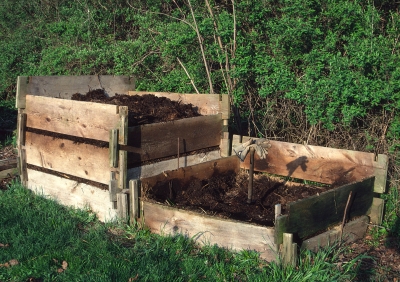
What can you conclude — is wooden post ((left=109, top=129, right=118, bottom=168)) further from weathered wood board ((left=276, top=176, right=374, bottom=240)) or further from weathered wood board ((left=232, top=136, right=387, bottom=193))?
weathered wood board ((left=276, top=176, right=374, bottom=240))

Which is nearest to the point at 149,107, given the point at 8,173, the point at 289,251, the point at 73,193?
the point at 73,193

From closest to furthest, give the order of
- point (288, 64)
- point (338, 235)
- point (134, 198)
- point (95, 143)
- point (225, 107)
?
point (338, 235) < point (134, 198) < point (95, 143) < point (225, 107) < point (288, 64)

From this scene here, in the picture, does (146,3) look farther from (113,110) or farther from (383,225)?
(383,225)

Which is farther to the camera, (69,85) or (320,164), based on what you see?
(69,85)

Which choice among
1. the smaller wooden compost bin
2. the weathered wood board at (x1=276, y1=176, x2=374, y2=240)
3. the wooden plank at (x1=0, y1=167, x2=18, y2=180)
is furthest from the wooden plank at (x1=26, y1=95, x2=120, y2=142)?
the weathered wood board at (x1=276, y1=176, x2=374, y2=240)

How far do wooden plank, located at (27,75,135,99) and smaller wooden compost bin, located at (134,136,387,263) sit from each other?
2280 mm

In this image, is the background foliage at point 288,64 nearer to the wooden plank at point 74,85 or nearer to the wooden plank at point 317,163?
the wooden plank at point 317,163

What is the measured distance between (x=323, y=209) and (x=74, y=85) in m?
4.12

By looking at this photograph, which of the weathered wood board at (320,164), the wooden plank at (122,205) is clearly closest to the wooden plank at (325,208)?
the weathered wood board at (320,164)

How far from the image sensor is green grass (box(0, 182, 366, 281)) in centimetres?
434

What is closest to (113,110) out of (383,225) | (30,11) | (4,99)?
(383,225)

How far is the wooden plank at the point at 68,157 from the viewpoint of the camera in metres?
5.83

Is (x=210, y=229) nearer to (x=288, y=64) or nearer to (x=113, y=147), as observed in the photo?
(x=113, y=147)

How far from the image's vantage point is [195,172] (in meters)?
6.15
